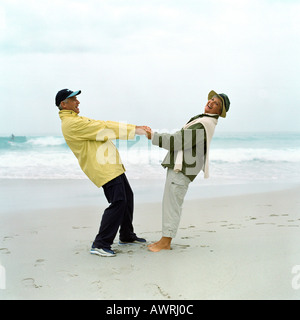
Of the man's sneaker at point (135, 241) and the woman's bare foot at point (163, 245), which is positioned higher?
the woman's bare foot at point (163, 245)

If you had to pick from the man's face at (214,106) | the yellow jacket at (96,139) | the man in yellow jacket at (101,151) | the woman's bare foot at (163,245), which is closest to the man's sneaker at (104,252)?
the man in yellow jacket at (101,151)

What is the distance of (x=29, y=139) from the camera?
24.7 m

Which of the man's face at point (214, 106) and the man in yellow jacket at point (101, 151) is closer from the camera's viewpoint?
the man in yellow jacket at point (101, 151)

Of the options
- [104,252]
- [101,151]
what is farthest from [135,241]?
[101,151]

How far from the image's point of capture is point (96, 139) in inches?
157

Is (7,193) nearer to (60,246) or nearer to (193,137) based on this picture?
(60,246)

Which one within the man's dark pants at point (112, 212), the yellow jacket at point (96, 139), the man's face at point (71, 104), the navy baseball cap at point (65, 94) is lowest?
the man's dark pants at point (112, 212)

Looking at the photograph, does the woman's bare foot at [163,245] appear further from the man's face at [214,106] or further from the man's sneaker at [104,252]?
the man's face at [214,106]

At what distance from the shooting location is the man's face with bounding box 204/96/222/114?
4.16 meters

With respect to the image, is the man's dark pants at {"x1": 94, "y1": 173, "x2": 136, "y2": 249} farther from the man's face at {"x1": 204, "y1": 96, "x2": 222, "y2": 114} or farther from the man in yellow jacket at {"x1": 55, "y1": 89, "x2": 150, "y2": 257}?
the man's face at {"x1": 204, "y1": 96, "x2": 222, "y2": 114}

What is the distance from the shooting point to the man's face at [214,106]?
13.6 ft

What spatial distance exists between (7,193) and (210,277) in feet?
20.0

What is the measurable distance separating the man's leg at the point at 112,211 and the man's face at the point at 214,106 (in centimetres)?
109

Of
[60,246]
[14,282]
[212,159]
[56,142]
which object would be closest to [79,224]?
[60,246]
